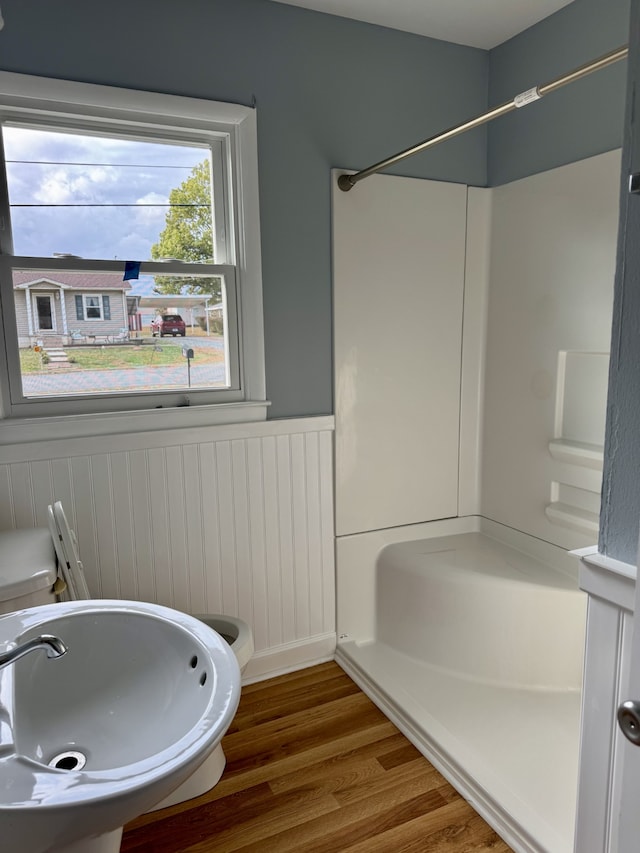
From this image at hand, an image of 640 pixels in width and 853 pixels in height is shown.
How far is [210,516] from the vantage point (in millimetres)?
2170

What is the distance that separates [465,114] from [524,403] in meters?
1.22

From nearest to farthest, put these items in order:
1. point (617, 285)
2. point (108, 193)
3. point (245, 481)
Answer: point (617, 285), point (108, 193), point (245, 481)

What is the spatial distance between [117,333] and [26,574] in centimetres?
92

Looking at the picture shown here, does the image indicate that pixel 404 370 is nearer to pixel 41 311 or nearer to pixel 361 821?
pixel 41 311

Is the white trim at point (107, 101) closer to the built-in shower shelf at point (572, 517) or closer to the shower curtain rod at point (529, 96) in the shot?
the shower curtain rod at point (529, 96)

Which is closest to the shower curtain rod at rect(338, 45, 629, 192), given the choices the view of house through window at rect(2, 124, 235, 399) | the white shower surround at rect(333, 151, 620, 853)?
the white shower surround at rect(333, 151, 620, 853)

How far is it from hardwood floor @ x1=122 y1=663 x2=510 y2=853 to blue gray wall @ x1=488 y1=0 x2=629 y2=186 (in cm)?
215

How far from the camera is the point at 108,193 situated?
196cm

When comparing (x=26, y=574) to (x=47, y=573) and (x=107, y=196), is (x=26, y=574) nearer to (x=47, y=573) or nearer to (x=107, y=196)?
(x=47, y=573)

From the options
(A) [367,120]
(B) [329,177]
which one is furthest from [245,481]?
(A) [367,120]

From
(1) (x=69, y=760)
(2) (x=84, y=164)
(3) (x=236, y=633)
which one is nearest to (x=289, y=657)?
(3) (x=236, y=633)

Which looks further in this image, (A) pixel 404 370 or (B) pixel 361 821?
(A) pixel 404 370

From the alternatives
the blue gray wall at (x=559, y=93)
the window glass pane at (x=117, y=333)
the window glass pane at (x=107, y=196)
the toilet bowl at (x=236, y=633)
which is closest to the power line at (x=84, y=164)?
the window glass pane at (x=107, y=196)

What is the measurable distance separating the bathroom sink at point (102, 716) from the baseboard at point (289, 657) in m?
1.27
